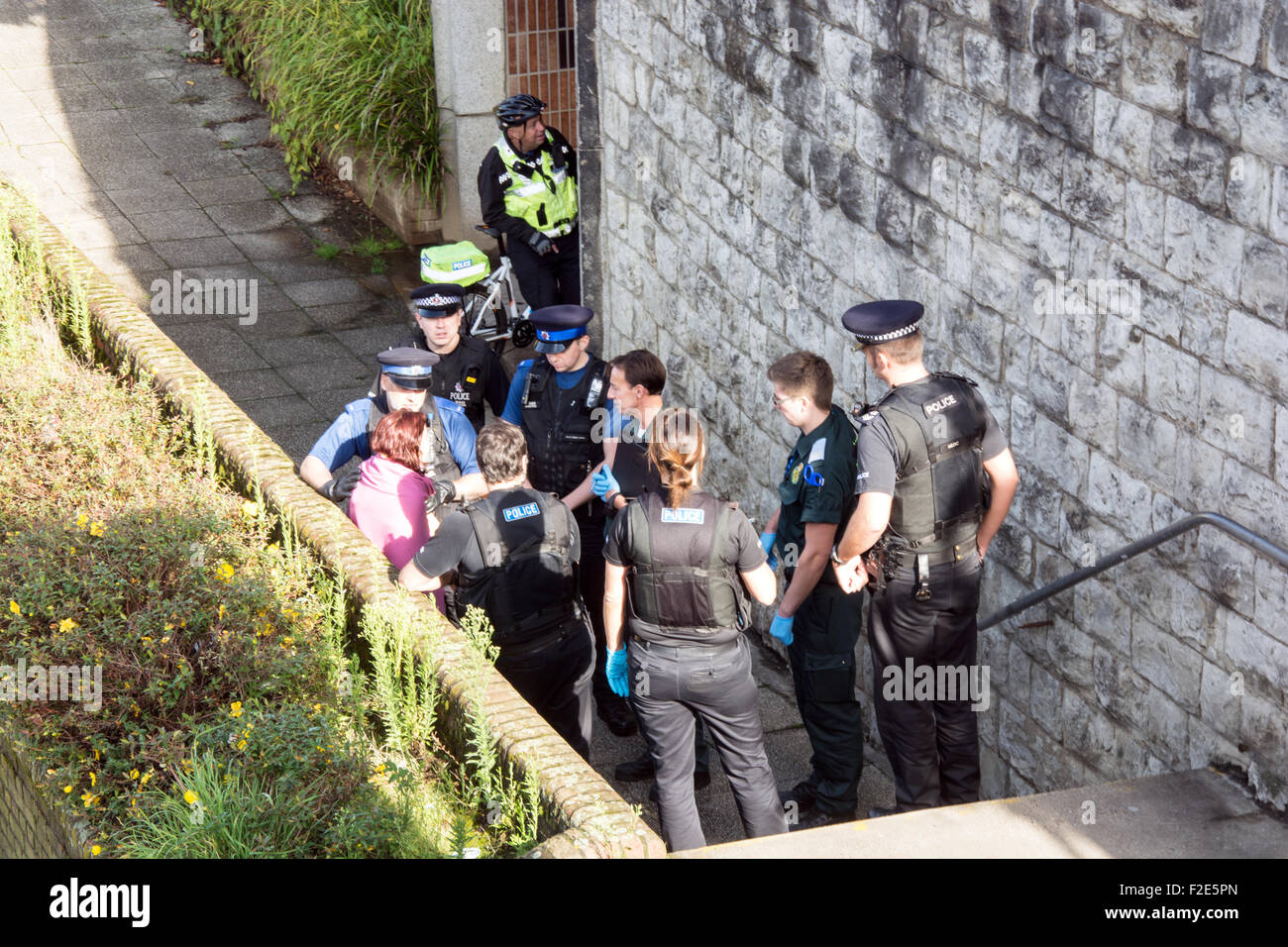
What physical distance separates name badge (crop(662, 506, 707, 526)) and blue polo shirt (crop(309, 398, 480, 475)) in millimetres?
1494

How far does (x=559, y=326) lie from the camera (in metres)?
6.81

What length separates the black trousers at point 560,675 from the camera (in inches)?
230

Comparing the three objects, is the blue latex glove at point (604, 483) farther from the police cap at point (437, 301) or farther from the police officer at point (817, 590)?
the police cap at point (437, 301)

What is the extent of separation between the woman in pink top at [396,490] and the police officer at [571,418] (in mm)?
892

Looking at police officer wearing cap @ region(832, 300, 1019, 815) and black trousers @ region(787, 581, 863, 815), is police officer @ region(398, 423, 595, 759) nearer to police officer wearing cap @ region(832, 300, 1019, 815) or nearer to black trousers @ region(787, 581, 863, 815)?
black trousers @ region(787, 581, 863, 815)

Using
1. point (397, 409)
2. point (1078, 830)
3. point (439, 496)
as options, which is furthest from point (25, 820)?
point (1078, 830)

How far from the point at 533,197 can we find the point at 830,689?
5.19 meters

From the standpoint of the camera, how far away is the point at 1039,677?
594 cm

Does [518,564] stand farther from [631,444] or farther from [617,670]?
[631,444]

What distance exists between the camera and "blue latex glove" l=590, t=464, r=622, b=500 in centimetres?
651

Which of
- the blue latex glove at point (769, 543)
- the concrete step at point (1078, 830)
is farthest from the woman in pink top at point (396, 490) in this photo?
the concrete step at point (1078, 830)

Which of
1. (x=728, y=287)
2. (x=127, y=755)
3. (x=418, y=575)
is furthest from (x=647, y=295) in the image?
(x=127, y=755)
